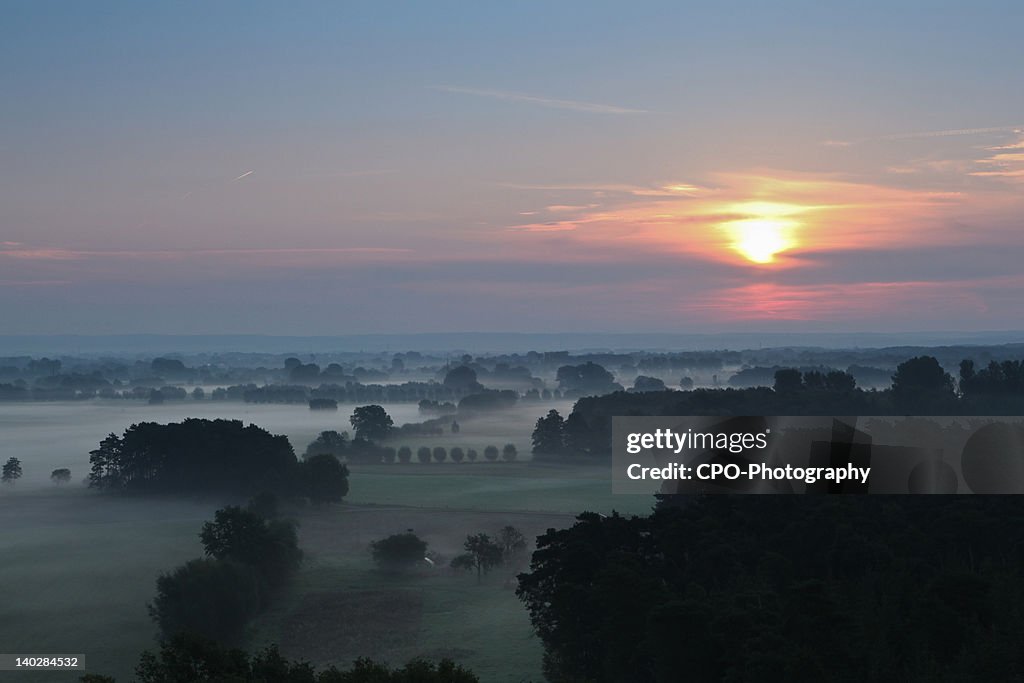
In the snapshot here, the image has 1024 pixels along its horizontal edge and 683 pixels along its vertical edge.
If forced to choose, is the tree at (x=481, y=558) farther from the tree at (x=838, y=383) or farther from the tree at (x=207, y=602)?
the tree at (x=838, y=383)

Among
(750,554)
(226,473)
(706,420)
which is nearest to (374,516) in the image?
(226,473)

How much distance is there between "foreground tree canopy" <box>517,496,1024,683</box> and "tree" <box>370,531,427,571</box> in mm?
24392

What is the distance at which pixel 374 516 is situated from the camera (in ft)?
324

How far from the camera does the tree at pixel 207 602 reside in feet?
194

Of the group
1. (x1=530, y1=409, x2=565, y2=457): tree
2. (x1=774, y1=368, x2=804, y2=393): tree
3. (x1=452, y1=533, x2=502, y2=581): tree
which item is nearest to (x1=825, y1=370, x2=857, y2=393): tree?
(x1=774, y1=368, x2=804, y2=393): tree

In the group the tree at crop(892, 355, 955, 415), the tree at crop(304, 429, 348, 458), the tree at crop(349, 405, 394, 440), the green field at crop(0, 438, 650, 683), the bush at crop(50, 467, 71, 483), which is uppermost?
the tree at crop(892, 355, 955, 415)

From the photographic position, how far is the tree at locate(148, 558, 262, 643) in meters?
59.2

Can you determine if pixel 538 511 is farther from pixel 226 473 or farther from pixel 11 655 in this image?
pixel 11 655

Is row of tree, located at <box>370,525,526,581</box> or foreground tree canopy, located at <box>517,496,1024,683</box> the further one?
row of tree, located at <box>370,525,526,581</box>

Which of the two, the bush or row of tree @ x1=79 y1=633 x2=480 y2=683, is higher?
row of tree @ x1=79 y1=633 x2=480 y2=683

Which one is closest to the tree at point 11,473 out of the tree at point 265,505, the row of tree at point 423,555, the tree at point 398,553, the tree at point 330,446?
the tree at point 330,446

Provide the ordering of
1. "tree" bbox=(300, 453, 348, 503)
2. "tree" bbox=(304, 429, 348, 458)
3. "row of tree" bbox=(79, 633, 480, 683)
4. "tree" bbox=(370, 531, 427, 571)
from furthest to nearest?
"tree" bbox=(304, 429, 348, 458) → "tree" bbox=(300, 453, 348, 503) → "tree" bbox=(370, 531, 427, 571) → "row of tree" bbox=(79, 633, 480, 683)

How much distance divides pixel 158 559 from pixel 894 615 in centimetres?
5645

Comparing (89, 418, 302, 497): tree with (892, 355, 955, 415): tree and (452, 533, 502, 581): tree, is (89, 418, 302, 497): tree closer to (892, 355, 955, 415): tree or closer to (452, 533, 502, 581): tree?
(452, 533, 502, 581): tree
